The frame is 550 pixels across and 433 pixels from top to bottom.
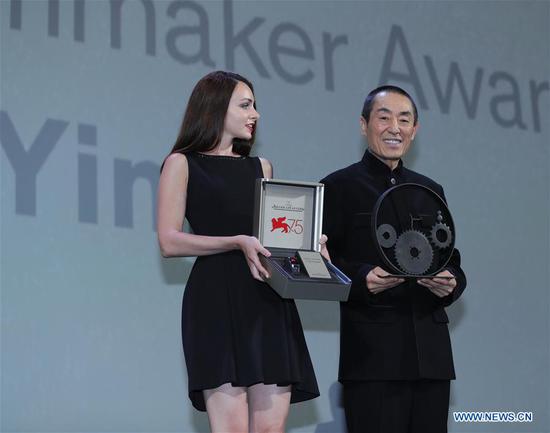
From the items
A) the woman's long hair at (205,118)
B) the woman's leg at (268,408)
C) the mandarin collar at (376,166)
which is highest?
the woman's long hair at (205,118)

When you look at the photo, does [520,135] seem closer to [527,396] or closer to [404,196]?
A: [527,396]

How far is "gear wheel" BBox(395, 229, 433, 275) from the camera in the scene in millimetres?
2256

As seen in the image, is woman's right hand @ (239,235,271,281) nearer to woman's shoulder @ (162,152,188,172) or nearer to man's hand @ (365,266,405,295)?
woman's shoulder @ (162,152,188,172)

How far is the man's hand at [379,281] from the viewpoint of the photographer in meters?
2.27

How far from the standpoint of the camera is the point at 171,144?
329 centimetres

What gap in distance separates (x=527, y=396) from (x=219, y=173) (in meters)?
2.20

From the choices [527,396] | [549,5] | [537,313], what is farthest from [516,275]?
[549,5]

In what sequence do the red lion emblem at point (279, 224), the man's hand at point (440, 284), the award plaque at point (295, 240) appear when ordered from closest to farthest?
the award plaque at point (295, 240) → the red lion emblem at point (279, 224) → the man's hand at point (440, 284)

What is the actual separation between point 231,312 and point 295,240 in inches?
8.9

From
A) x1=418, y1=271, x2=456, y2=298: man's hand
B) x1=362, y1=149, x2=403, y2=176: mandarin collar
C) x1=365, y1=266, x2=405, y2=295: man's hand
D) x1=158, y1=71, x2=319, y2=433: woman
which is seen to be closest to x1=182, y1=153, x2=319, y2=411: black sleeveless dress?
x1=158, y1=71, x2=319, y2=433: woman

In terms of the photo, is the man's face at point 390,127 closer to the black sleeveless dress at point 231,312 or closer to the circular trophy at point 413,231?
the circular trophy at point 413,231

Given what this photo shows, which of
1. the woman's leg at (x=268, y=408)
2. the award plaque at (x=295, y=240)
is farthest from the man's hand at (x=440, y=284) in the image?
the woman's leg at (x=268, y=408)

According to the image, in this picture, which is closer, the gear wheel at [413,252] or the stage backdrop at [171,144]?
the gear wheel at [413,252]

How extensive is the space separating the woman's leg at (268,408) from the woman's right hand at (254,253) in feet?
0.86
